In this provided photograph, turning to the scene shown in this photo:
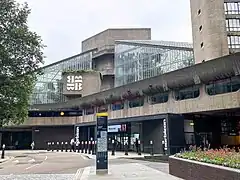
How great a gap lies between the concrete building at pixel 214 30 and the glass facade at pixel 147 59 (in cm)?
245

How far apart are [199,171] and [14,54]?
23.8 ft

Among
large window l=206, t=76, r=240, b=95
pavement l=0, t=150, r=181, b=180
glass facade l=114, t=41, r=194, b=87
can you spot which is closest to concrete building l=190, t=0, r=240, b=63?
glass facade l=114, t=41, r=194, b=87

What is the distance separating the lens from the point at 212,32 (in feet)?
164

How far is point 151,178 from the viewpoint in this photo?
1219 centimetres

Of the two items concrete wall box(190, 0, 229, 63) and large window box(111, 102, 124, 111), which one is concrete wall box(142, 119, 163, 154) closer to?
large window box(111, 102, 124, 111)

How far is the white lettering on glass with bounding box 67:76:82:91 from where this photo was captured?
60.6m

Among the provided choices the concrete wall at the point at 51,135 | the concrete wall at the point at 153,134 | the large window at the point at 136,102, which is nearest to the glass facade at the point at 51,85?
the concrete wall at the point at 51,135

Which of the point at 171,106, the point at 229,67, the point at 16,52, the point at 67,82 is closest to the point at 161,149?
the point at 171,106

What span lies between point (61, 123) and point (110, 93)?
45.9ft

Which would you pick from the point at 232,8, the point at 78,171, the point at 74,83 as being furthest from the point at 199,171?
the point at 74,83

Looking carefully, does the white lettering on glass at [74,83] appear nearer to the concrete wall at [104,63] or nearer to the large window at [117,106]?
the concrete wall at [104,63]

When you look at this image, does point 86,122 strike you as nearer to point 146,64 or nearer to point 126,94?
point 126,94

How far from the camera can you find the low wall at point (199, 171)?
26.6 ft

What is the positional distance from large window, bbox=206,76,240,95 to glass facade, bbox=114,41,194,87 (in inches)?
827
